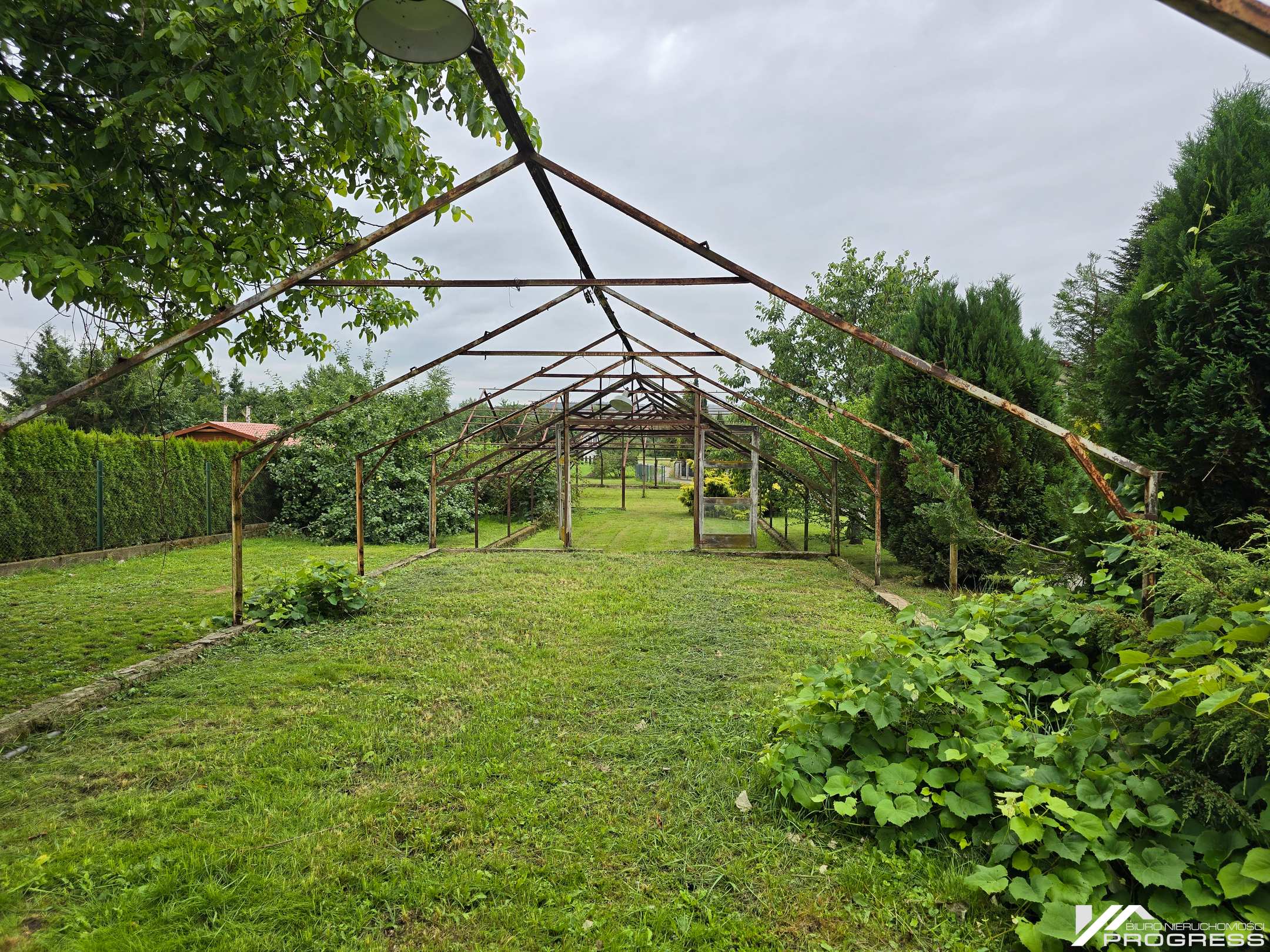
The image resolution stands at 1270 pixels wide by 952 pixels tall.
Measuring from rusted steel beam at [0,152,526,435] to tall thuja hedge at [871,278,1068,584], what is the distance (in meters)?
5.64

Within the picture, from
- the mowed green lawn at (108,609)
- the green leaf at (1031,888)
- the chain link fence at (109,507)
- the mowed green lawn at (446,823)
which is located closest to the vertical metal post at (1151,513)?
the green leaf at (1031,888)

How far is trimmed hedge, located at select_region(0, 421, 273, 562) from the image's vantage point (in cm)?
995

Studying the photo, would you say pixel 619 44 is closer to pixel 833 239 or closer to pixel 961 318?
pixel 961 318

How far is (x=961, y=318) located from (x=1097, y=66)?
4294 millimetres

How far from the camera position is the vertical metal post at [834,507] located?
406 inches

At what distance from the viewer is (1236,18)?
1.17 m

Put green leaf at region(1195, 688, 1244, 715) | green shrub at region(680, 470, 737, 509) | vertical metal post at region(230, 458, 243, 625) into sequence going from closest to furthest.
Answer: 1. green leaf at region(1195, 688, 1244, 715)
2. vertical metal post at region(230, 458, 243, 625)
3. green shrub at region(680, 470, 737, 509)

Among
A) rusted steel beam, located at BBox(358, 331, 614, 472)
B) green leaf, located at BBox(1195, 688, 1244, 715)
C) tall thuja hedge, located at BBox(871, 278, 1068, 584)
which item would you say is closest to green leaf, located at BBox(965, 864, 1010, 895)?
green leaf, located at BBox(1195, 688, 1244, 715)

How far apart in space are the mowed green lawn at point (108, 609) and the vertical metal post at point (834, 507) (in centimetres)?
815

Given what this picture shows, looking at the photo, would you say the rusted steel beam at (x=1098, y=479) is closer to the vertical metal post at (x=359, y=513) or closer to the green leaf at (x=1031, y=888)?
the green leaf at (x=1031, y=888)

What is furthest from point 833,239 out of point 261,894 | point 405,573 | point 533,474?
point 261,894

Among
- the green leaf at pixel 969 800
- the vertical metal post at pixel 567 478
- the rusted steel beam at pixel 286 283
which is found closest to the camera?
the green leaf at pixel 969 800

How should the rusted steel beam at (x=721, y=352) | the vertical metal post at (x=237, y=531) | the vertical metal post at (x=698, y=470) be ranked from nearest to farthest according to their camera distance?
the vertical metal post at (x=237, y=531) → the rusted steel beam at (x=721, y=352) → the vertical metal post at (x=698, y=470)

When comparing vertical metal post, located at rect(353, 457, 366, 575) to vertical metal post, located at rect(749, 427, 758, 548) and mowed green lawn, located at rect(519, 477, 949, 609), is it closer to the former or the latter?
mowed green lawn, located at rect(519, 477, 949, 609)
